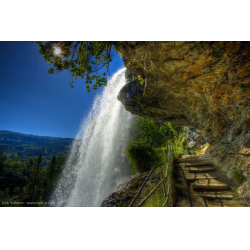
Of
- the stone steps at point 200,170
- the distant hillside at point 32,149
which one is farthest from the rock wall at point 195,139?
the distant hillside at point 32,149

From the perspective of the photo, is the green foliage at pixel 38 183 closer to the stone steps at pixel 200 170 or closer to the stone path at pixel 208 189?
the stone steps at pixel 200 170

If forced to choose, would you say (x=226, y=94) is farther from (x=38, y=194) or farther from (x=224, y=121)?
(x=38, y=194)

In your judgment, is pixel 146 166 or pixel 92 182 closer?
pixel 146 166

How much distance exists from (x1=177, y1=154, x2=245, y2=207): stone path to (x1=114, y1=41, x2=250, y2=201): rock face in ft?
1.95

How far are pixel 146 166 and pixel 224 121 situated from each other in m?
4.93

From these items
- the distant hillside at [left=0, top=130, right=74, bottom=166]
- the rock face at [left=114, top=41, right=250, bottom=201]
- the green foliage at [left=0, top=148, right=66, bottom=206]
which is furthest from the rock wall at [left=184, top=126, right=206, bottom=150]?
the distant hillside at [left=0, top=130, right=74, bottom=166]

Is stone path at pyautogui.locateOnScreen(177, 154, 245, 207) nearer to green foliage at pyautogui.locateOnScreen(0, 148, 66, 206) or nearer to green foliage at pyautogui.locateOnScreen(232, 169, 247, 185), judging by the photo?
Answer: green foliage at pyautogui.locateOnScreen(232, 169, 247, 185)

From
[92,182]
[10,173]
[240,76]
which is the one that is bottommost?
[10,173]

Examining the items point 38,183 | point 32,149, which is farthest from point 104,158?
point 32,149

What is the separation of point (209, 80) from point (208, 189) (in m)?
3.90

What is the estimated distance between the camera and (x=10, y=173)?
41500 millimetres

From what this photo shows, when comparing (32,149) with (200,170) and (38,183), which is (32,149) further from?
(200,170)

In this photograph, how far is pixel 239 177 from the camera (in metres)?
3.46
